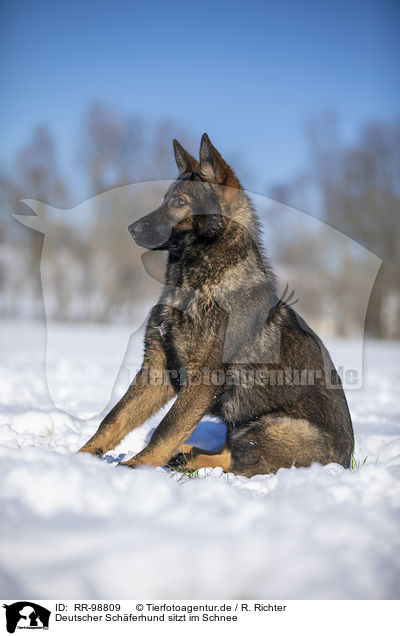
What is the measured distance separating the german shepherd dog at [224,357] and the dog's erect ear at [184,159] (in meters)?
0.16

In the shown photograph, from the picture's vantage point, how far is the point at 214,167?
3.27 m

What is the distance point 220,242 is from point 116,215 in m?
6.25

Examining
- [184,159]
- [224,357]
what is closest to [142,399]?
[224,357]

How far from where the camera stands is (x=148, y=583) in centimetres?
153

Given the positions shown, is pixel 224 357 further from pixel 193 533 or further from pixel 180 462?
pixel 193 533

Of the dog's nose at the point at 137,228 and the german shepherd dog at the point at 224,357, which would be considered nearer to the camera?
the german shepherd dog at the point at 224,357

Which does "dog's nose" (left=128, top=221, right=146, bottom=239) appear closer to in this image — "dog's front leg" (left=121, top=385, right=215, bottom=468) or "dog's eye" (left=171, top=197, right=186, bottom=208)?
"dog's eye" (left=171, top=197, right=186, bottom=208)

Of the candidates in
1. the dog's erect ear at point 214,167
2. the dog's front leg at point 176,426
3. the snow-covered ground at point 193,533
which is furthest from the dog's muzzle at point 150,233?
the snow-covered ground at point 193,533

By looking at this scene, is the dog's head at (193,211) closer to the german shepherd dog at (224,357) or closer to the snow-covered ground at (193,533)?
the german shepherd dog at (224,357)

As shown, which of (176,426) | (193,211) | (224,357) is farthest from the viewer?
(193,211)

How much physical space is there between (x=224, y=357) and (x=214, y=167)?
4.72ft

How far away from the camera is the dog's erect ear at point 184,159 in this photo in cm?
353

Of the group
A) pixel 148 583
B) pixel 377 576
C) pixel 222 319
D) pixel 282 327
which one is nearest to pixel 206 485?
pixel 148 583

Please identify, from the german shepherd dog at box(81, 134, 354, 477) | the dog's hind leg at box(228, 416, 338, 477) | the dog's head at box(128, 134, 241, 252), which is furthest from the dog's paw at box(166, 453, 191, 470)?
the dog's head at box(128, 134, 241, 252)
